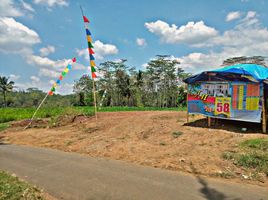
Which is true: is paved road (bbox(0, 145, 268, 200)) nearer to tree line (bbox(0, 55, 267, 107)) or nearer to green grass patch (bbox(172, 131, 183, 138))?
green grass patch (bbox(172, 131, 183, 138))

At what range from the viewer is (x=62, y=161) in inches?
209

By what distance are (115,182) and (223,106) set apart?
A: 5.33 metres

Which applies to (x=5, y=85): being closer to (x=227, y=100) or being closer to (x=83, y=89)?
(x=83, y=89)

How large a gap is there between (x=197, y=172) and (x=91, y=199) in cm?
234

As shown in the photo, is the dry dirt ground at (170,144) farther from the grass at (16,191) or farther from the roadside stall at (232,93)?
the grass at (16,191)

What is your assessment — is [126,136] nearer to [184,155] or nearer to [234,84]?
[184,155]

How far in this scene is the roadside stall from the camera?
6449 millimetres

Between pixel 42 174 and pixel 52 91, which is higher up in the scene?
pixel 52 91

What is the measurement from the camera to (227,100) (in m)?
7.18

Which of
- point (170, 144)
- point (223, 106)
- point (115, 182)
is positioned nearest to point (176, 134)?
point (170, 144)

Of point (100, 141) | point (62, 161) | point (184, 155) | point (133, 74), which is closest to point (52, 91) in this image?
point (100, 141)

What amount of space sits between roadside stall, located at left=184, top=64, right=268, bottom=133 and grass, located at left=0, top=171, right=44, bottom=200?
6541mm

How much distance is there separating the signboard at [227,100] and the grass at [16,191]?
21.4 ft

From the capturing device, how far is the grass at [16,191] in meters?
2.99
